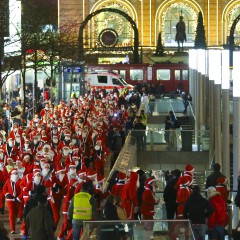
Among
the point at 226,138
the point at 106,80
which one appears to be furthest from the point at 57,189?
the point at 106,80

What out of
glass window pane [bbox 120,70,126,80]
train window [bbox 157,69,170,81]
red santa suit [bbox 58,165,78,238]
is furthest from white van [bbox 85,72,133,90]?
red santa suit [bbox 58,165,78,238]

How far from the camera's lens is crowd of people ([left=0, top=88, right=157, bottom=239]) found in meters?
21.5

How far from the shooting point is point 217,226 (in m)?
21.2

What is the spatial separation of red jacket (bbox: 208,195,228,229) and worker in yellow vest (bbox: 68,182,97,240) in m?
2.07

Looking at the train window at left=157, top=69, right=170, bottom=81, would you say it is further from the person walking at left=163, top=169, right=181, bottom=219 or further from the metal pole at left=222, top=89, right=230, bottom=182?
the person walking at left=163, top=169, right=181, bottom=219

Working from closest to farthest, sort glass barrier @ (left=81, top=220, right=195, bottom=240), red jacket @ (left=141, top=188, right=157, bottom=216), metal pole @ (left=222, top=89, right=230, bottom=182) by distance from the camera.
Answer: glass barrier @ (left=81, top=220, right=195, bottom=240)
red jacket @ (left=141, top=188, right=157, bottom=216)
metal pole @ (left=222, top=89, right=230, bottom=182)

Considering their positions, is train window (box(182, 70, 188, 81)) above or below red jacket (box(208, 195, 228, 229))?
above

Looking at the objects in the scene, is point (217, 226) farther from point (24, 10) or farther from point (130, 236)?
point (24, 10)

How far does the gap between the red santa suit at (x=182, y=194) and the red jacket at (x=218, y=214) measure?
3.98 feet

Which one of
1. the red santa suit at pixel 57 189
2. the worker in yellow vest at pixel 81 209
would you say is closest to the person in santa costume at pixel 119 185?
the red santa suit at pixel 57 189

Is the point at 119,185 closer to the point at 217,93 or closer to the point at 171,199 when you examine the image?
the point at 171,199

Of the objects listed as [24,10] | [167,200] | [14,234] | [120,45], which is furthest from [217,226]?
[120,45]

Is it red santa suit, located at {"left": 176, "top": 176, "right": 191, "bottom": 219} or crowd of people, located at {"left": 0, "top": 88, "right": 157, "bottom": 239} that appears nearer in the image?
crowd of people, located at {"left": 0, "top": 88, "right": 157, "bottom": 239}

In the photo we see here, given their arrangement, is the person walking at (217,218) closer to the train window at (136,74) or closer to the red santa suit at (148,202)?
the red santa suit at (148,202)
